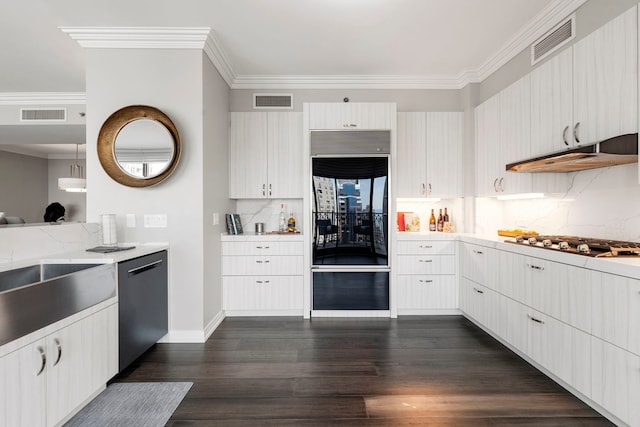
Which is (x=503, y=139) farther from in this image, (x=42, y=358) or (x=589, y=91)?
(x=42, y=358)

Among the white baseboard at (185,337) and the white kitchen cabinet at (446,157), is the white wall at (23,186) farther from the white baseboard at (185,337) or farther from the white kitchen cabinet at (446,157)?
the white kitchen cabinet at (446,157)

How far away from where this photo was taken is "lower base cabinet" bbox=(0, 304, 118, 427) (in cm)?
143

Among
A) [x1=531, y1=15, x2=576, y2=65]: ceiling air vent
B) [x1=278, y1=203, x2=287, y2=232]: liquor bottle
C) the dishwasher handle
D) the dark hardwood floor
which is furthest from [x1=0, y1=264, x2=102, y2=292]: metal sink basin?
[x1=531, y1=15, x2=576, y2=65]: ceiling air vent

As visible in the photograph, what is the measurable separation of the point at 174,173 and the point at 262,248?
124 cm

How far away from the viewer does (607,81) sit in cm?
202

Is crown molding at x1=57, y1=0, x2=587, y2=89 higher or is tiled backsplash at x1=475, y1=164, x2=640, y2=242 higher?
crown molding at x1=57, y1=0, x2=587, y2=89

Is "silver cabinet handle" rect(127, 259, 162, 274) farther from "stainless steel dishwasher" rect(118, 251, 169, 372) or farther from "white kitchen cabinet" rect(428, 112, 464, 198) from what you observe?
"white kitchen cabinet" rect(428, 112, 464, 198)

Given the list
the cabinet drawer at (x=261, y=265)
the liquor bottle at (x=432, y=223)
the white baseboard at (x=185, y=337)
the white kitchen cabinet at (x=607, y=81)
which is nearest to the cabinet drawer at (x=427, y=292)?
the liquor bottle at (x=432, y=223)

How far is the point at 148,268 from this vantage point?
2615 mm

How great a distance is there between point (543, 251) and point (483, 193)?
1363 millimetres

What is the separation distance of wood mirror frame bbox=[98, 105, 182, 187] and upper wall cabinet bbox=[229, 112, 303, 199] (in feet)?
3.50

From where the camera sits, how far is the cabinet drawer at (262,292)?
3.60 metres

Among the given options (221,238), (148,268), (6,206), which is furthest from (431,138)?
(6,206)

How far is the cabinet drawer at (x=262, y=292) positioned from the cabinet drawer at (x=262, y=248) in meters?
0.29
